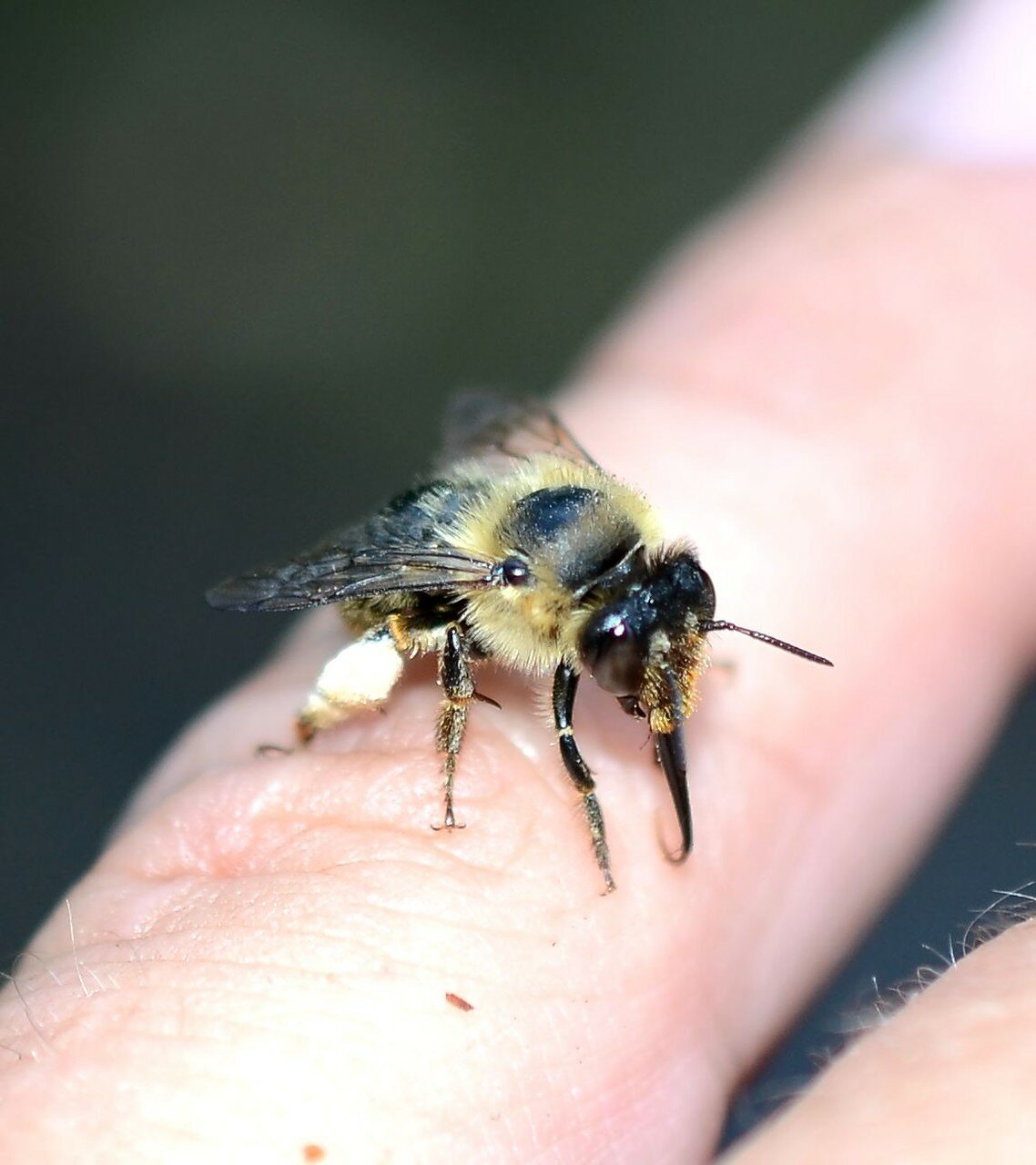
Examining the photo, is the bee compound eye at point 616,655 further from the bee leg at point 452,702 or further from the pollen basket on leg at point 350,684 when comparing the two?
the pollen basket on leg at point 350,684

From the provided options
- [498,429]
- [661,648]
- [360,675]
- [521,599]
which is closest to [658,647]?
[661,648]

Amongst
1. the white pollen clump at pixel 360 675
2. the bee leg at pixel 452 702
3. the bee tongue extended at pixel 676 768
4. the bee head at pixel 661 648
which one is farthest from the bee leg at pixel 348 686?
the bee tongue extended at pixel 676 768

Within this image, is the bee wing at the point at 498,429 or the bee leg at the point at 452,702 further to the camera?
the bee wing at the point at 498,429

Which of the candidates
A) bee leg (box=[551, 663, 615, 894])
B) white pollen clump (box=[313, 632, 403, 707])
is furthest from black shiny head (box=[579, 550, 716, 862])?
white pollen clump (box=[313, 632, 403, 707])

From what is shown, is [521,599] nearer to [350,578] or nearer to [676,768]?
[350,578]

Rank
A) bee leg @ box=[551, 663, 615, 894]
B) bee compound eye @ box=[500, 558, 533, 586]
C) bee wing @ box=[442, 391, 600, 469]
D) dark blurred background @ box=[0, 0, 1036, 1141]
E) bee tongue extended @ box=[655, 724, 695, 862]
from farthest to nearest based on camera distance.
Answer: dark blurred background @ box=[0, 0, 1036, 1141] < bee wing @ box=[442, 391, 600, 469] < bee compound eye @ box=[500, 558, 533, 586] < bee leg @ box=[551, 663, 615, 894] < bee tongue extended @ box=[655, 724, 695, 862]

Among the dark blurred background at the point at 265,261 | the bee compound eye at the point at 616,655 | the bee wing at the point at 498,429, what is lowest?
the dark blurred background at the point at 265,261

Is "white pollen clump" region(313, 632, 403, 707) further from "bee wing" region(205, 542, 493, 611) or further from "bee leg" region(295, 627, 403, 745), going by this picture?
"bee wing" region(205, 542, 493, 611)
